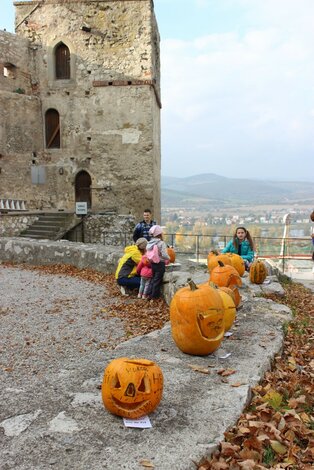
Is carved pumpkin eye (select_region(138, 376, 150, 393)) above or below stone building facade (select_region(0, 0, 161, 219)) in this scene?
below

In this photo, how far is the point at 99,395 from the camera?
3.58 metres

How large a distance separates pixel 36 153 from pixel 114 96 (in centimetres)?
471

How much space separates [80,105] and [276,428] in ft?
66.8

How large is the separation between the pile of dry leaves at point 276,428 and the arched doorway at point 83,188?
18402 millimetres

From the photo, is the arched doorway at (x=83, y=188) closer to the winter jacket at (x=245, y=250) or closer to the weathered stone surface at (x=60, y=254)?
the weathered stone surface at (x=60, y=254)

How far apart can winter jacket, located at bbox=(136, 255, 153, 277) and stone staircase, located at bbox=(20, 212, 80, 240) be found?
9537 millimetres

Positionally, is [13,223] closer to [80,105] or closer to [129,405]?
[80,105]

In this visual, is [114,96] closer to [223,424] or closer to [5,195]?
[5,195]

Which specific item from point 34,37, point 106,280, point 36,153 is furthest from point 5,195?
point 106,280

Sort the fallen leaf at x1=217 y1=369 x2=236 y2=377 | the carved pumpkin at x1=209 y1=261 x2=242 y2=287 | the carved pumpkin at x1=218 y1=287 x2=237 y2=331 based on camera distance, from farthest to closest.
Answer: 1. the carved pumpkin at x1=209 y1=261 x2=242 y2=287
2. the carved pumpkin at x1=218 y1=287 x2=237 y2=331
3. the fallen leaf at x1=217 y1=369 x2=236 y2=377

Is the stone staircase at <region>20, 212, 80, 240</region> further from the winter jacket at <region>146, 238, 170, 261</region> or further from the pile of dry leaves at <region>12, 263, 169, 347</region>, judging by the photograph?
the winter jacket at <region>146, 238, 170, 261</region>

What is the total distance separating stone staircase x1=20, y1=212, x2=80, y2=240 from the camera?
17438 millimetres

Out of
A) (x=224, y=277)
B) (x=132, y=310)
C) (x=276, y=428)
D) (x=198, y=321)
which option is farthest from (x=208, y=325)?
(x=132, y=310)

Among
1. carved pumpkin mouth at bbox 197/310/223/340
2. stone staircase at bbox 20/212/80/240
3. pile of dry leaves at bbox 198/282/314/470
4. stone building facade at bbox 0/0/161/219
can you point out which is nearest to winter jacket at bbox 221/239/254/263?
pile of dry leaves at bbox 198/282/314/470
